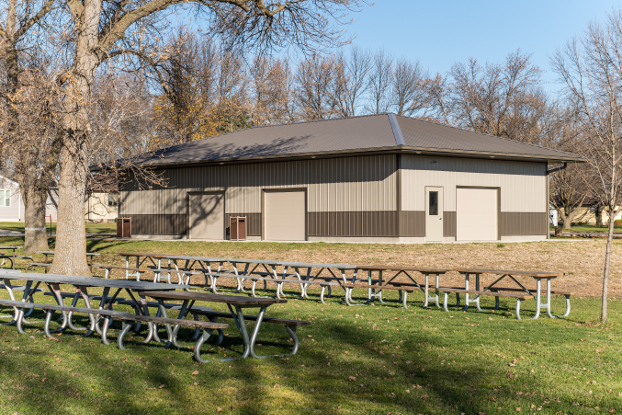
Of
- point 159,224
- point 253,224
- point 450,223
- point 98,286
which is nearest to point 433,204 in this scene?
point 450,223

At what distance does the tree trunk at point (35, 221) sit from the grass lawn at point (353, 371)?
39.7ft

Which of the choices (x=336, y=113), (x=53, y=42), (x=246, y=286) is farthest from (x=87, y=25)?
(x=336, y=113)

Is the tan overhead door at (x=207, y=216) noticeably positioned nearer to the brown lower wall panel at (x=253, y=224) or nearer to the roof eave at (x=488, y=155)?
the brown lower wall panel at (x=253, y=224)

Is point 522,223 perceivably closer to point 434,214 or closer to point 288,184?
point 434,214

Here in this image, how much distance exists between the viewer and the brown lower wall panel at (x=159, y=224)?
26781mm

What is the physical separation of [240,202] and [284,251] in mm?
5422

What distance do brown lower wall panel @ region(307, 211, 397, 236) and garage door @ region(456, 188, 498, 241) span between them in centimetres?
312

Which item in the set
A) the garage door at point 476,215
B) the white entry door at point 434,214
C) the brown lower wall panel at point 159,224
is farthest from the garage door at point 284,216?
the garage door at point 476,215

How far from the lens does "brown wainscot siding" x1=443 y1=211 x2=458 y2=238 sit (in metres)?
22.8

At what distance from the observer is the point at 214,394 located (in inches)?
202

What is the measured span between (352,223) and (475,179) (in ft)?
Result: 16.8

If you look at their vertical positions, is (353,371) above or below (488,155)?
below

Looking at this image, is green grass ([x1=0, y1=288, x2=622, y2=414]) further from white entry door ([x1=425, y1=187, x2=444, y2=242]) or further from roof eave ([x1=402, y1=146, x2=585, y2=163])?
white entry door ([x1=425, y1=187, x2=444, y2=242])

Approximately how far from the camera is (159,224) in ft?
90.0
